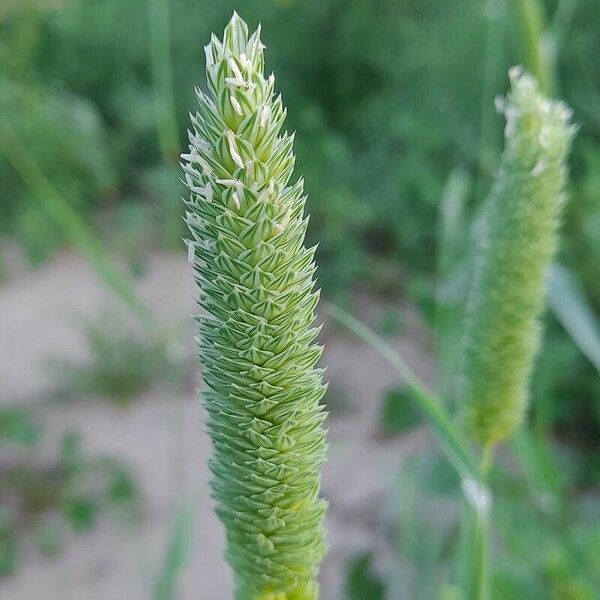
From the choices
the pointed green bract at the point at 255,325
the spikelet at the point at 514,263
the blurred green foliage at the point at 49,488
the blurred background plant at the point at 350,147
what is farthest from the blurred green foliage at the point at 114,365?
the pointed green bract at the point at 255,325

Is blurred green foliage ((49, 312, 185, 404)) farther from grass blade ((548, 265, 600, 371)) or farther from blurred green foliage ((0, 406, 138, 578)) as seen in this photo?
grass blade ((548, 265, 600, 371))

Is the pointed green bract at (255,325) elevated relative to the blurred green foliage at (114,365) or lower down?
lower down

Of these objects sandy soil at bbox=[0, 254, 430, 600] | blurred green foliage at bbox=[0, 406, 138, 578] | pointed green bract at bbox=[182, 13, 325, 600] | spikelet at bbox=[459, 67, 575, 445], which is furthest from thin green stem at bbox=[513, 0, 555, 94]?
blurred green foliage at bbox=[0, 406, 138, 578]

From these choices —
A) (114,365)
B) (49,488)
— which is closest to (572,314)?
(49,488)

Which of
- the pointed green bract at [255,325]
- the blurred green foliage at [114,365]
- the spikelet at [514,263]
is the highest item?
the blurred green foliage at [114,365]

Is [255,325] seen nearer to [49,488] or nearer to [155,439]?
[49,488]

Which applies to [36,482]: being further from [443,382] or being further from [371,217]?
[443,382]

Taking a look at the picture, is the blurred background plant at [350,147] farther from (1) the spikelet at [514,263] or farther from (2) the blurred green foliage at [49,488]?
(1) the spikelet at [514,263]
